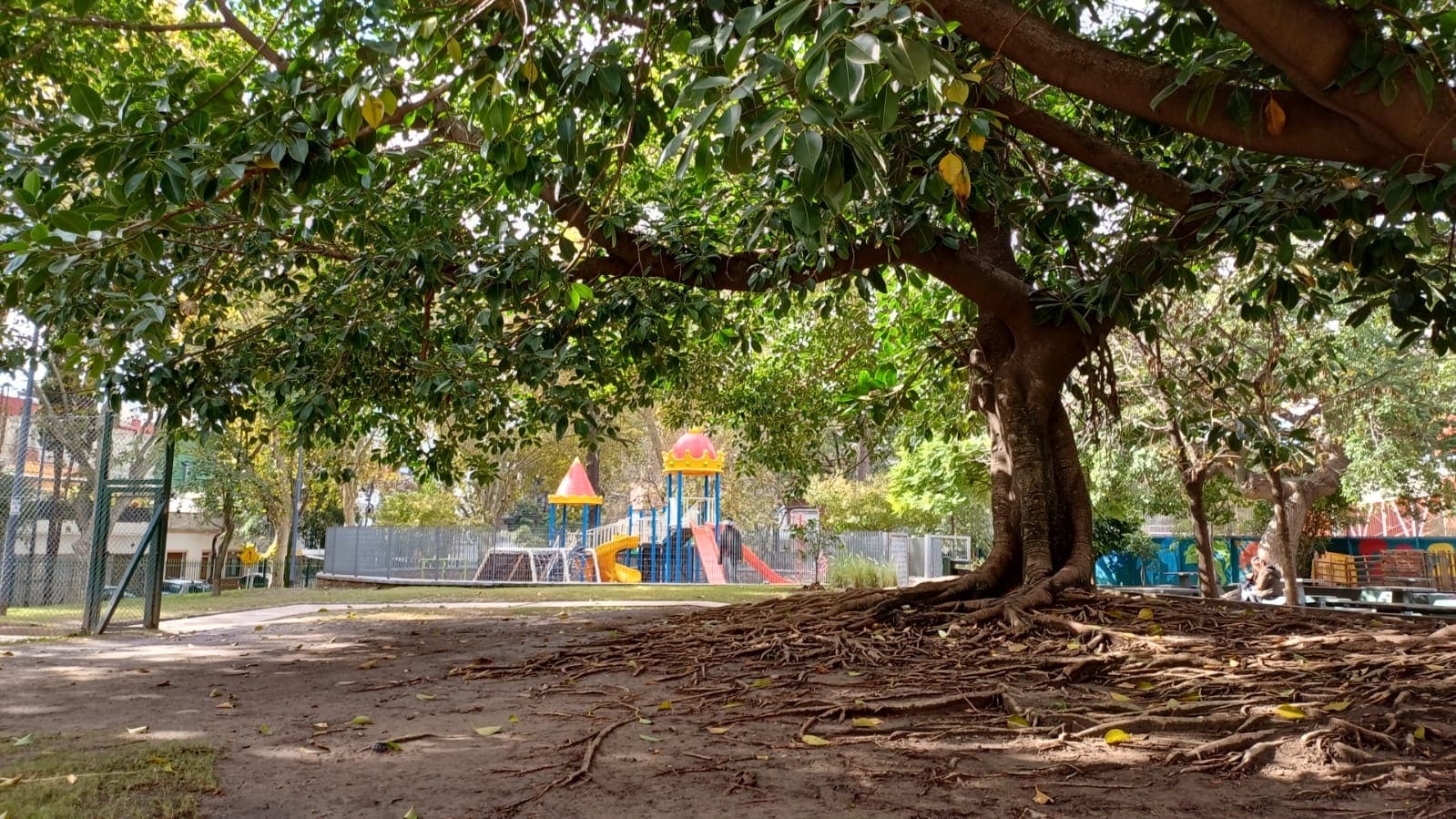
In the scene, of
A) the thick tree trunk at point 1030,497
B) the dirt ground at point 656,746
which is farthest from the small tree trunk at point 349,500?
the thick tree trunk at point 1030,497

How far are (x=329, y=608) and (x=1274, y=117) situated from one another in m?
12.7

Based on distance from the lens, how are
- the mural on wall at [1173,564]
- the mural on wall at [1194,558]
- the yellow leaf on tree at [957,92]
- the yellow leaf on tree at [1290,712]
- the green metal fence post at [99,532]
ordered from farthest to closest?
1. the mural on wall at [1194,558]
2. the mural on wall at [1173,564]
3. the green metal fence post at [99,532]
4. the yellow leaf on tree at [1290,712]
5. the yellow leaf on tree at [957,92]

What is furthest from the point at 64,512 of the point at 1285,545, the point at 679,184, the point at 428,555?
the point at 1285,545

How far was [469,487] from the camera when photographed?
1490 inches

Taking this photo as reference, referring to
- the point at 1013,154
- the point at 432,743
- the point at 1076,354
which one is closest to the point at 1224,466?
the point at 1076,354

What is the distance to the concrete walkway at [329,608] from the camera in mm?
10633

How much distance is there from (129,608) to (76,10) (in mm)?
10264

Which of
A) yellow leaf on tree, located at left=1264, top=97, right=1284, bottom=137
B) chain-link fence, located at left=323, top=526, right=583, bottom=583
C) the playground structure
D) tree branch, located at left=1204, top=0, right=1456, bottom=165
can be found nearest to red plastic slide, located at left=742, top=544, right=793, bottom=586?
the playground structure

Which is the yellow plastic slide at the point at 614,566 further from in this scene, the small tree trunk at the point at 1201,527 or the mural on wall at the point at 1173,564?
the mural on wall at the point at 1173,564

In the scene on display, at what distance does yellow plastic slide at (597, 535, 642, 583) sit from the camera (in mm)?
26453

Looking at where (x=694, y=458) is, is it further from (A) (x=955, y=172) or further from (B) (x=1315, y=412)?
(A) (x=955, y=172)

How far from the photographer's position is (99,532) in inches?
382

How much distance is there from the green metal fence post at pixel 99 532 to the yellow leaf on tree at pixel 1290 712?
402 inches

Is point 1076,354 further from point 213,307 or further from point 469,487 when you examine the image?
point 469,487
